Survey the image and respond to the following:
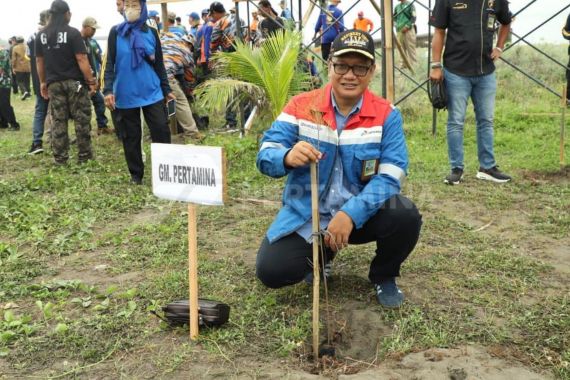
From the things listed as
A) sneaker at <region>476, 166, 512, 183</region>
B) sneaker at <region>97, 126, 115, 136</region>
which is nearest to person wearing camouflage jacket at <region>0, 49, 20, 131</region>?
sneaker at <region>97, 126, 115, 136</region>

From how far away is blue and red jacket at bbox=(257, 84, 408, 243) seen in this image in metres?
2.94

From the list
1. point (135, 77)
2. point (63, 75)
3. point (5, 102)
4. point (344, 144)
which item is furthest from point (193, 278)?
point (5, 102)

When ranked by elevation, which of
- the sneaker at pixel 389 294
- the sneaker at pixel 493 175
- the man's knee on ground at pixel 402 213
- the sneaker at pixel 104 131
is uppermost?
the man's knee on ground at pixel 402 213

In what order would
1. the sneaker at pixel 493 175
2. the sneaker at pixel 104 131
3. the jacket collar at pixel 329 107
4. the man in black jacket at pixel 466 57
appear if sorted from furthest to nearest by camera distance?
the sneaker at pixel 104 131 < the sneaker at pixel 493 175 < the man in black jacket at pixel 466 57 < the jacket collar at pixel 329 107

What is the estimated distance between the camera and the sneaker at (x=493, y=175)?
5660mm

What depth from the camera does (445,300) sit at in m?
3.21

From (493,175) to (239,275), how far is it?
3154 millimetres

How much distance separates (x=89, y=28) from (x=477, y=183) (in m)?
5.94

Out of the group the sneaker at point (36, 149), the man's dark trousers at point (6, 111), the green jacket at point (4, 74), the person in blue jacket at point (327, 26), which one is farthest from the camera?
the man's dark trousers at point (6, 111)

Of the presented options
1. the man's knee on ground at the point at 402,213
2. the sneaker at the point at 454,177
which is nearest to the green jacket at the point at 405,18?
the sneaker at the point at 454,177

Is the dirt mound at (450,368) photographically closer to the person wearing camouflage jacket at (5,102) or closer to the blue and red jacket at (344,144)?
the blue and red jacket at (344,144)

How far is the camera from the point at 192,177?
2658mm

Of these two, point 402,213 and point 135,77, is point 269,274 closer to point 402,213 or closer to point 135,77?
point 402,213

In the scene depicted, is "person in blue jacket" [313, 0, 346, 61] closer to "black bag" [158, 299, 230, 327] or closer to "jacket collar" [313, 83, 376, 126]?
"jacket collar" [313, 83, 376, 126]
